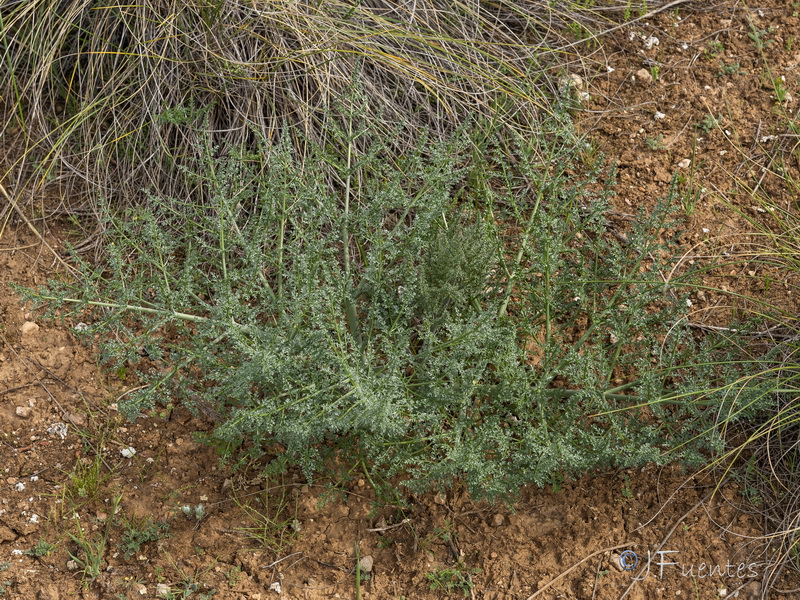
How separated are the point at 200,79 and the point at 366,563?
5.37ft

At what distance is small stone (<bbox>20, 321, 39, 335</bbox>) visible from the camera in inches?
98.2

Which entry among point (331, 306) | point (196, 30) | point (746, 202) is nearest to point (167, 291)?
point (331, 306)

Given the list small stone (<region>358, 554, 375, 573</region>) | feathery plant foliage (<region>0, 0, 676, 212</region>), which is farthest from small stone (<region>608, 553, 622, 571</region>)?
feathery plant foliage (<region>0, 0, 676, 212</region>)

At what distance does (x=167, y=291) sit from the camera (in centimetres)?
196

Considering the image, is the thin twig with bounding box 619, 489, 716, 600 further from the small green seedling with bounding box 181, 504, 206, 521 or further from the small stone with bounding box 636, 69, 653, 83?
the small stone with bounding box 636, 69, 653, 83

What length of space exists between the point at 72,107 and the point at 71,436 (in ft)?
3.81

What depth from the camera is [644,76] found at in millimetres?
3066

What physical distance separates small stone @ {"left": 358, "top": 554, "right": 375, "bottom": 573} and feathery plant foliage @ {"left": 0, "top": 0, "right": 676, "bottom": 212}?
130 centimetres

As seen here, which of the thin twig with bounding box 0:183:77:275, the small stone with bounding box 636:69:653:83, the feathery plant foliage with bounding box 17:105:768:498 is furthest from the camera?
the small stone with bounding box 636:69:653:83

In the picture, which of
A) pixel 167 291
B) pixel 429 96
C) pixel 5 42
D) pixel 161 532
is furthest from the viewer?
pixel 429 96

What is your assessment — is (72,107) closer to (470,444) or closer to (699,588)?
(470,444)

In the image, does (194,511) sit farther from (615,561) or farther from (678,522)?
(678,522)

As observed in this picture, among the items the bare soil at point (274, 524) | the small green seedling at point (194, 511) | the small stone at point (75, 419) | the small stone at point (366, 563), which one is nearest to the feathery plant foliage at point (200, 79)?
the bare soil at point (274, 524)

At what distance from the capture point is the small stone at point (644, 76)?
3.06 meters
